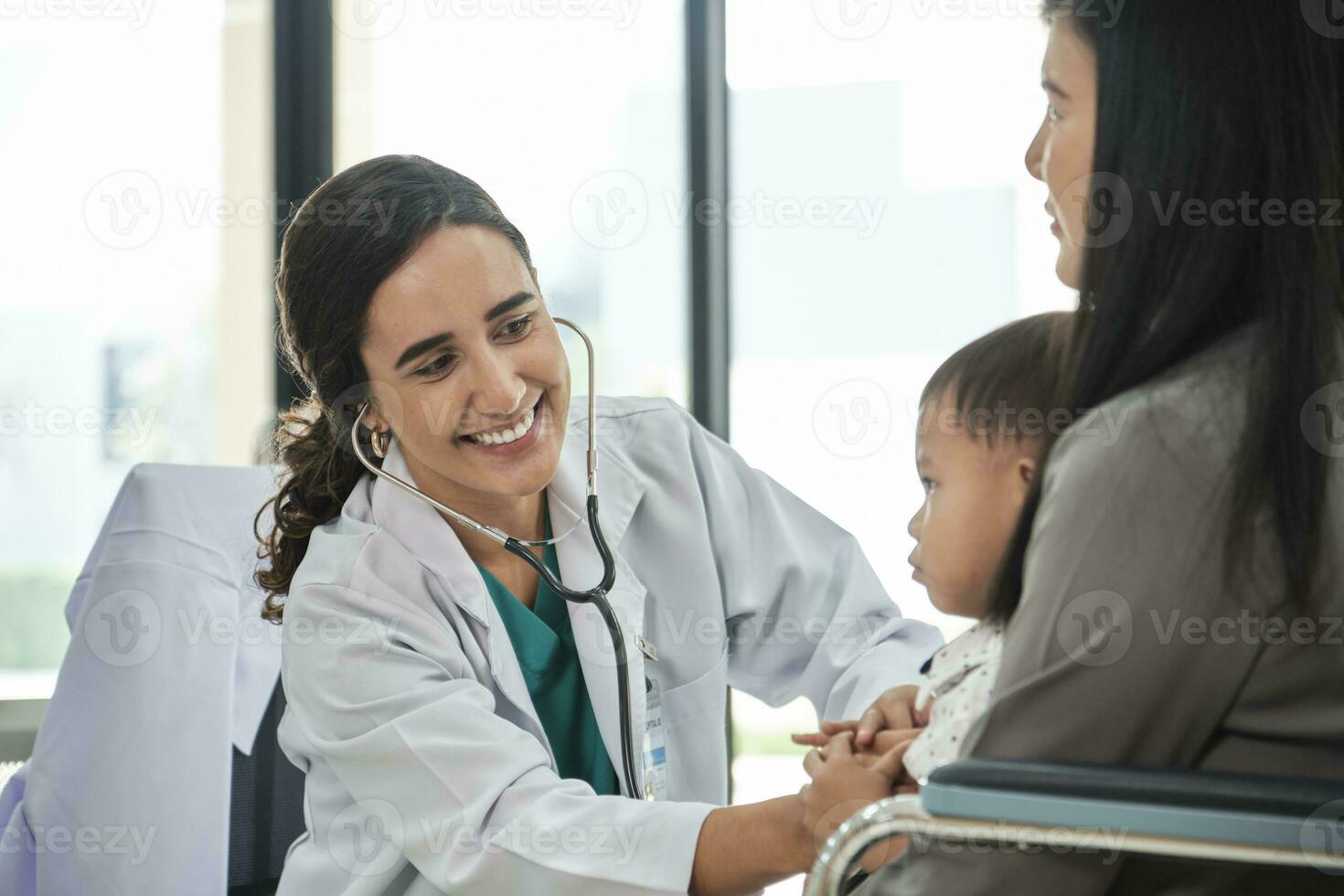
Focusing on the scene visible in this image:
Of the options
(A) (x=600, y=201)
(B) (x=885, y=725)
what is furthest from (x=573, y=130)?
(B) (x=885, y=725)

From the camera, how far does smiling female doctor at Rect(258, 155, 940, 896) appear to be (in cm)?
114

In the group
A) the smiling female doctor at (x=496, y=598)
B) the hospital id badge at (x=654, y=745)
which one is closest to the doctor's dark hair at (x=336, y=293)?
the smiling female doctor at (x=496, y=598)

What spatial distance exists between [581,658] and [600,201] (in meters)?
1.74

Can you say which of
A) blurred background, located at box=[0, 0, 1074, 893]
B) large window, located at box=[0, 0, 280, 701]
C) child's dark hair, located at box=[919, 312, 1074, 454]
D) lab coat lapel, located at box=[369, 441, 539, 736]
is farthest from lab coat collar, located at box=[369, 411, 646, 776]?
large window, located at box=[0, 0, 280, 701]

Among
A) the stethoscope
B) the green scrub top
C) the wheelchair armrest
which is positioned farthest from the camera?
the green scrub top

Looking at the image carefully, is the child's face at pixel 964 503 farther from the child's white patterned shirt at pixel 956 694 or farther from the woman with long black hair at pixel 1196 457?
the woman with long black hair at pixel 1196 457

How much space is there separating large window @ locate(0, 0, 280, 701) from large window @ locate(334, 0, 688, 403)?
335mm

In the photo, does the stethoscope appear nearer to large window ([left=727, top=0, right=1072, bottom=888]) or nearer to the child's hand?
the child's hand

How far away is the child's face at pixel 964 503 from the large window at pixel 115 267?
2099 millimetres

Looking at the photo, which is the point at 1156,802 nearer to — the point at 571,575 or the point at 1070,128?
the point at 1070,128

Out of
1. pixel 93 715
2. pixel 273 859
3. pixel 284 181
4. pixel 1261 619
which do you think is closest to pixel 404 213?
pixel 93 715

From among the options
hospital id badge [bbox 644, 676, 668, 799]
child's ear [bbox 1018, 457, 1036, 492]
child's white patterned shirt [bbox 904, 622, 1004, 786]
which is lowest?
hospital id badge [bbox 644, 676, 668, 799]

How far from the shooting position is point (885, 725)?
1.11m

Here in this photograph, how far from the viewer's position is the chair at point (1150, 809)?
65cm
